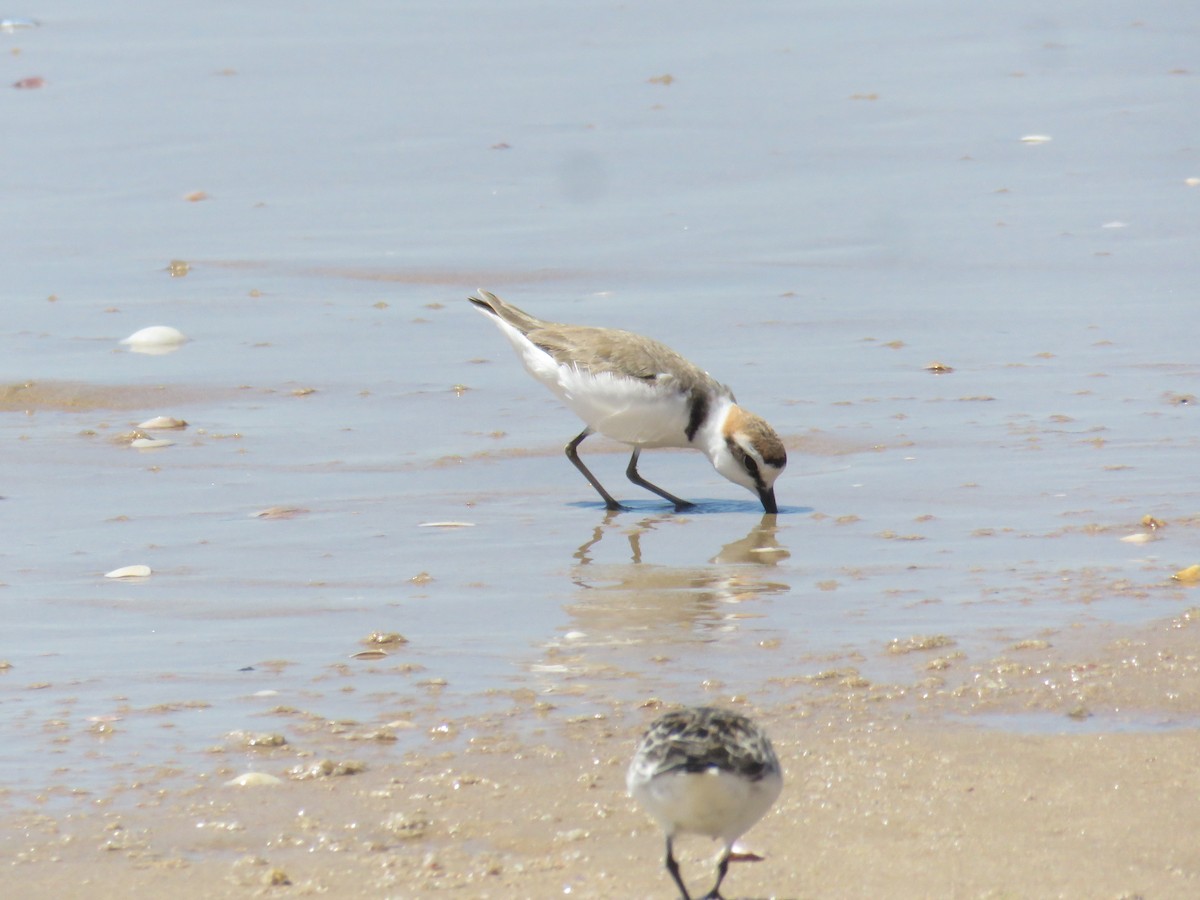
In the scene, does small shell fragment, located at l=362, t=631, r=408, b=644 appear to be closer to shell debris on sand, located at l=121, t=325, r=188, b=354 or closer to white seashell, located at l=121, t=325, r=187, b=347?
shell debris on sand, located at l=121, t=325, r=188, b=354

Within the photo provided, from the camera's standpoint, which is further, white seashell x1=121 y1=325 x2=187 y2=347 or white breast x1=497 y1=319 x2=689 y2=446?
white seashell x1=121 y1=325 x2=187 y2=347

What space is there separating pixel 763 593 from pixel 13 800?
2.57 metres

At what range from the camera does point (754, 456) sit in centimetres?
715

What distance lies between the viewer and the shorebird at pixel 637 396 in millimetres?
7531

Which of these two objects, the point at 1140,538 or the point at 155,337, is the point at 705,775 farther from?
the point at 155,337

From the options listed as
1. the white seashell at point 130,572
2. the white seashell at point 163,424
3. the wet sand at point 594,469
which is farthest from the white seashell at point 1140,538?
the white seashell at point 163,424

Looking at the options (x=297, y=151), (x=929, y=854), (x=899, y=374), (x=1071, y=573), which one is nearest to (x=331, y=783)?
(x=929, y=854)

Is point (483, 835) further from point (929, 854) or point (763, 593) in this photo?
point (763, 593)

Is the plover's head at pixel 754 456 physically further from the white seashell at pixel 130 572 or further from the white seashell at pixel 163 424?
the white seashell at pixel 163 424

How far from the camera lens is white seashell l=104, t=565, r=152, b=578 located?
20.1ft

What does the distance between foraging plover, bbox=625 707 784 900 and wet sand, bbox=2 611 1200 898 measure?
27cm

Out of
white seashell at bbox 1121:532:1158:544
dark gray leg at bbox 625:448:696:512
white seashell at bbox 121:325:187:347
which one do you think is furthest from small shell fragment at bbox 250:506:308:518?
white seashell at bbox 1121:532:1158:544

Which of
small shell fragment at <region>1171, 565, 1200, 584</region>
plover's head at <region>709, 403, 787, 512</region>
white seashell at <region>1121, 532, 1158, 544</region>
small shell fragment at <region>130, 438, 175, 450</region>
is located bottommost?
small shell fragment at <region>130, 438, 175, 450</region>

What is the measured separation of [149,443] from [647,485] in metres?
2.19
